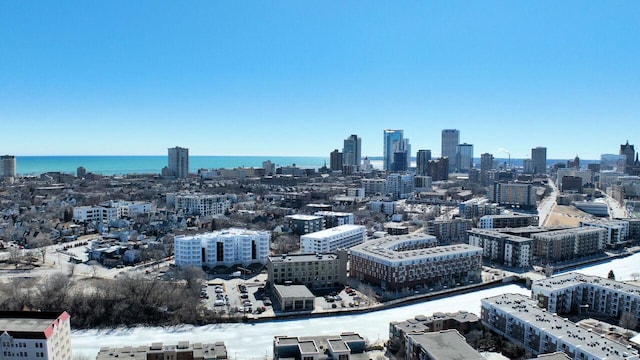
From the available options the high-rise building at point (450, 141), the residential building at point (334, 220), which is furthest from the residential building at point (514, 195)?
the high-rise building at point (450, 141)

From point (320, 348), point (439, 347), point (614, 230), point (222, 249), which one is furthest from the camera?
point (614, 230)

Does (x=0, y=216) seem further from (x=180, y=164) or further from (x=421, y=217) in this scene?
(x=180, y=164)

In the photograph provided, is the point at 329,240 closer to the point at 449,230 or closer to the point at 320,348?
the point at 449,230

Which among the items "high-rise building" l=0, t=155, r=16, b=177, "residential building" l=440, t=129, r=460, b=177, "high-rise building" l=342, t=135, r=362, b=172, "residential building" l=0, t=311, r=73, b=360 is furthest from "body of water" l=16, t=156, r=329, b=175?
"residential building" l=0, t=311, r=73, b=360

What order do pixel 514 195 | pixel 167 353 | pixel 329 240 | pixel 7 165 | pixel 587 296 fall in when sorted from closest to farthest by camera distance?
1. pixel 167 353
2. pixel 587 296
3. pixel 329 240
4. pixel 514 195
5. pixel 7 165

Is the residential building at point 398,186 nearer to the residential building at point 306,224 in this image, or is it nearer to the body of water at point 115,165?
the residential building at point 306,224

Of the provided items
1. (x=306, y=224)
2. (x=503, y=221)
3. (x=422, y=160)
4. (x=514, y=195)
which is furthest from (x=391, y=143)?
(x=306, y=224)

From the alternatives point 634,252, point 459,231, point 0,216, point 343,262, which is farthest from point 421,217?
point 0,216
